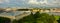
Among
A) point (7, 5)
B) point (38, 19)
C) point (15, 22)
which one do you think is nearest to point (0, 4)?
point (7, 5)

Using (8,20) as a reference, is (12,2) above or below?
above

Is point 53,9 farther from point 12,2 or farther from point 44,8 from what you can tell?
point 12,2

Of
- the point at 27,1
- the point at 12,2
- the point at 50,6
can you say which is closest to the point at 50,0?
the point at 50,6

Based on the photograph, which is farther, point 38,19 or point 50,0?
point 50,0

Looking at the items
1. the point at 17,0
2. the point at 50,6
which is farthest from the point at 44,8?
the point at 17,0

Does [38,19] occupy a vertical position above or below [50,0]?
below

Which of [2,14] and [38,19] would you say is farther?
[2,14]

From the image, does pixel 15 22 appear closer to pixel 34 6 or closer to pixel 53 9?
pixel 34 6

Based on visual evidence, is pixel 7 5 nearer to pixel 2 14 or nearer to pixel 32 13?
pixel 2 14
